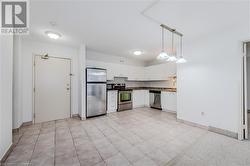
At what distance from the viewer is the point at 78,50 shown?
4336 millimetres

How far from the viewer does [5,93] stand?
1.94 metres

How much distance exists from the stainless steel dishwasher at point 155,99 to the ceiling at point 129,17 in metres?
2.83

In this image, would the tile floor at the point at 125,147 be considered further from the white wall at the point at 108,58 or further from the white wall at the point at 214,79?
the white wall at the point at 108,58

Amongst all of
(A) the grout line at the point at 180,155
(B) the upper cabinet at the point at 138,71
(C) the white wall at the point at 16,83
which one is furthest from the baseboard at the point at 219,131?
(C) the white wall at the point at 16,83

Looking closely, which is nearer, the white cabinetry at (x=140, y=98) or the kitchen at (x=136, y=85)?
the kitchen at (x=136, y=85)

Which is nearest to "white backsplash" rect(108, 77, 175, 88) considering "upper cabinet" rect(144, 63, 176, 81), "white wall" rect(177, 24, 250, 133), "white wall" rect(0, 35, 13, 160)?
"upper cabinet" rect(144, 63, 176, 81)

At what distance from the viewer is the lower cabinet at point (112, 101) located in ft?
15.8

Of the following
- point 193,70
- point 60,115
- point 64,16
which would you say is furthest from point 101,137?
point 193,70

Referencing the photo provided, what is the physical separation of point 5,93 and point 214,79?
14.3ft

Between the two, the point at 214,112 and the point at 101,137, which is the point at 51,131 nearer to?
the point at 101,137

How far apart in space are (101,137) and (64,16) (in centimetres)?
263

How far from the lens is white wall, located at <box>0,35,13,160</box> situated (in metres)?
1.80

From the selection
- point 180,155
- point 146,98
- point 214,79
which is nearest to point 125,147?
point 180,155

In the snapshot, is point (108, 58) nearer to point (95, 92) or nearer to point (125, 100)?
point (95, 92)
